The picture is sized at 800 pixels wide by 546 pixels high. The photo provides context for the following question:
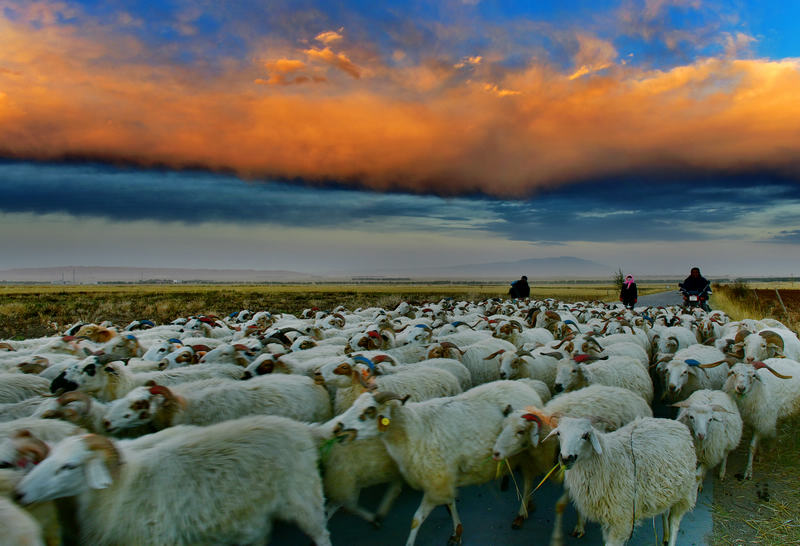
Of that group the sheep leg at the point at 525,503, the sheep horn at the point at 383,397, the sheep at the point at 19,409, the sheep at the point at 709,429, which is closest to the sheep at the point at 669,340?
the sheep at the point at 709,429

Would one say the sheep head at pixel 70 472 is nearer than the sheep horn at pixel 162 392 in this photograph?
Yes

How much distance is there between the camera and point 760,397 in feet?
24.4

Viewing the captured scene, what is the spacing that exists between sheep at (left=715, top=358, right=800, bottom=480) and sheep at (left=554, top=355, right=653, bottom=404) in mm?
1220

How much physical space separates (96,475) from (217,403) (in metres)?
2.49

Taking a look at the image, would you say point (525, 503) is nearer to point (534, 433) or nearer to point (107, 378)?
point (534, 433)

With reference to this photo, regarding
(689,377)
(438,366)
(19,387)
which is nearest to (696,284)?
(689,377)

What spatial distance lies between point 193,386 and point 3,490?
309cm

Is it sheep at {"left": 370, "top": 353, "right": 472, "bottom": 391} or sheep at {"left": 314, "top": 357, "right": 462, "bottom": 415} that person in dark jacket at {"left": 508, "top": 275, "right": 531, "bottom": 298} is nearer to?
sheep at {"left": 370, "top": 353, "right": 472, "bottom": 391}

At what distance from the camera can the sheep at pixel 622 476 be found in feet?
16.4

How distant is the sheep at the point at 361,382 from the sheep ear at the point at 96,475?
335 cm

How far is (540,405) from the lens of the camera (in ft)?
21.9

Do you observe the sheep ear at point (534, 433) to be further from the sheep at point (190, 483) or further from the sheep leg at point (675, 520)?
the sheep at point (190, 483)

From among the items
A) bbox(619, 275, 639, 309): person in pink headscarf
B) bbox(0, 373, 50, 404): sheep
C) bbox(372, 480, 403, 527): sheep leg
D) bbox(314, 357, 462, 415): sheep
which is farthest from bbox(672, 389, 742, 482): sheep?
bbox(619, 275, 639, 309): person in pink headscarf

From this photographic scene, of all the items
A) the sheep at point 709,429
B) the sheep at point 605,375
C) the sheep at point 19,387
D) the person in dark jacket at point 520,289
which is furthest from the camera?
the person in dark jacket at point 520,289
